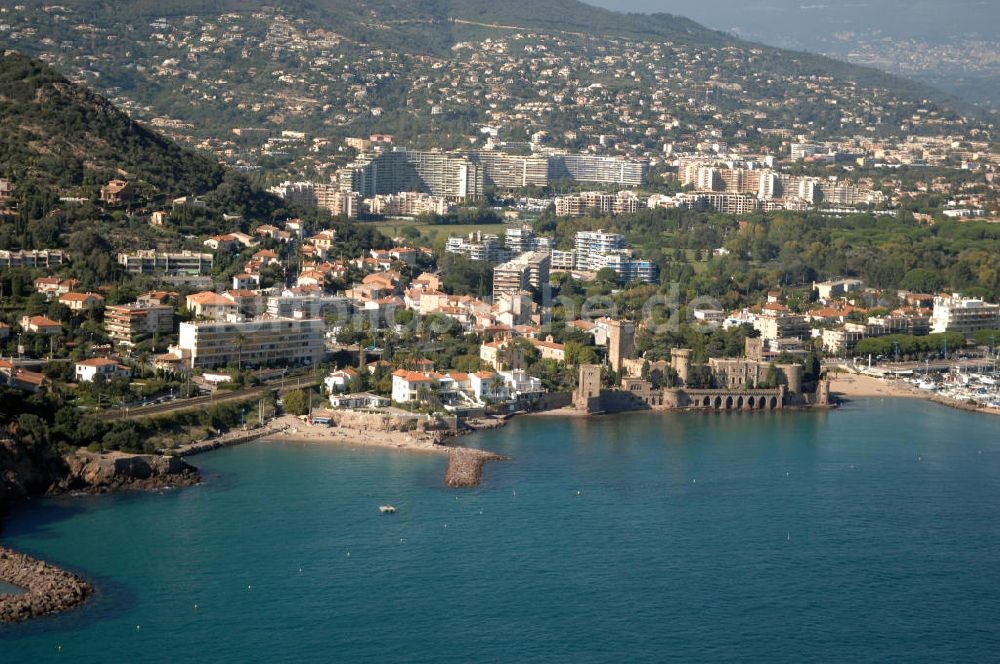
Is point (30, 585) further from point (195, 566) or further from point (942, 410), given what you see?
point (942, 410)

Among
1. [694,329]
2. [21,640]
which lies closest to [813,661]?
[21,640]

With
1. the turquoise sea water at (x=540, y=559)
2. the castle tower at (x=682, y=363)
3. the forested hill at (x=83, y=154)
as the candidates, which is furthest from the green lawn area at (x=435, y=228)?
the turquoise sea water at (x=540, y=559)

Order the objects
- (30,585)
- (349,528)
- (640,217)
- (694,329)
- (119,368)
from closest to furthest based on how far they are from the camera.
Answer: (30,585) < (349,528) < (119,368) < (694,329) < (640,217)

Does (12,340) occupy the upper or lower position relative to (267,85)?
lower

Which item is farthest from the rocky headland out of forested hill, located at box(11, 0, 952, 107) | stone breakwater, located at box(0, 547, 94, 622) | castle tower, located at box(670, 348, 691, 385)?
forested hill, located at box(11, 0, 952, 107)

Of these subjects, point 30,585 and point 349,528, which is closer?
point 30,585

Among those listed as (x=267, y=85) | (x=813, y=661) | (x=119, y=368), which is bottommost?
(x=813, y=661)

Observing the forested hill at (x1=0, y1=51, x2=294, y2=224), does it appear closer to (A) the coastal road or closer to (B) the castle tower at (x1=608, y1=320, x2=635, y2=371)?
(A) the coastal road

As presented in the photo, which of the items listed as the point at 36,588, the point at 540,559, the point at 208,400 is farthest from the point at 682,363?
the point at 36,588
